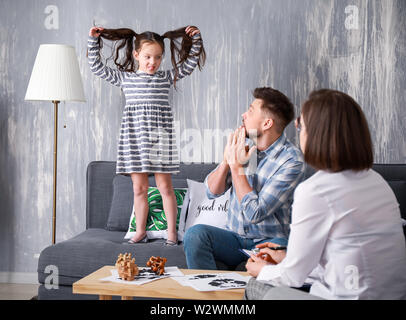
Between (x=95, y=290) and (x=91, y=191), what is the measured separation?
1501 millimetres

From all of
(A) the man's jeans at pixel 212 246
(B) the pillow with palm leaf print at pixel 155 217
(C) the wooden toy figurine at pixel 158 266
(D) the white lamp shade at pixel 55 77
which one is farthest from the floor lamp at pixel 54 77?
(C) the wooden toy figurine at pixel 158 266

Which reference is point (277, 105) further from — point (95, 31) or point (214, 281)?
point (95, 31)

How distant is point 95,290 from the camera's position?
166 centimetres

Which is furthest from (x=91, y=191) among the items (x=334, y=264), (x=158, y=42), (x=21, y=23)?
(x=334, y=264)

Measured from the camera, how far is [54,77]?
290 centimetres

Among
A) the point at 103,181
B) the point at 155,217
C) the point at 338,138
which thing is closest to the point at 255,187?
the point at 155,217

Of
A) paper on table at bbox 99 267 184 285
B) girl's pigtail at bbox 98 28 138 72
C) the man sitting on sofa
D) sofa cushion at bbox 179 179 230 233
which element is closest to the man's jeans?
the man sitting on sofa

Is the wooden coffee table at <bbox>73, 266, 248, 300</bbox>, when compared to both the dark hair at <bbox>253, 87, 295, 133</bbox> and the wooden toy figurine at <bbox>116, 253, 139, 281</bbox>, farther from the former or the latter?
the dark hair at <bbox>253, 87, 295, 133</bbox>

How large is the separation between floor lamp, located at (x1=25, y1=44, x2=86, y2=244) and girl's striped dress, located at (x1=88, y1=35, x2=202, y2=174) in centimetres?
20

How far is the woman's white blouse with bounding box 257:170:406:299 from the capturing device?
3.94ft

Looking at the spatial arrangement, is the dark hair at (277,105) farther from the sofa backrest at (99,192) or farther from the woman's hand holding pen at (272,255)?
the sofa backrest at (99,192)

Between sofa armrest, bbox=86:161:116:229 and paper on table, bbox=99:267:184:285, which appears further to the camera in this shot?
sofa armrest, bbox=86:161:116:229

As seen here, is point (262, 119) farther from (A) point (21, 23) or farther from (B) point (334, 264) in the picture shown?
(A) point (21, 23)

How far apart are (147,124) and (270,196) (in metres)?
0.98
